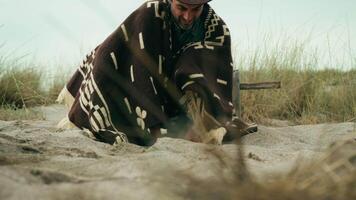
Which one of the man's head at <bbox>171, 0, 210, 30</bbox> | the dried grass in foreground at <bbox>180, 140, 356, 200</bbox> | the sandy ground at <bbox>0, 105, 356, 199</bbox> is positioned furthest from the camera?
the man's head at <bbox>171, 0, 210, 30</bbox>

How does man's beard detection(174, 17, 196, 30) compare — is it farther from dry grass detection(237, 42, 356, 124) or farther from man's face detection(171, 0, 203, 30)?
dry grass detection(237, 42, 356, 124)

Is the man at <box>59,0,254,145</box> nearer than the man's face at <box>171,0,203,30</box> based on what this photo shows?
No

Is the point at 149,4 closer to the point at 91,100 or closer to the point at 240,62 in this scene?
the point at 91,100

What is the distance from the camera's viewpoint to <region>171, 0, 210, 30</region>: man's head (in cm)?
348

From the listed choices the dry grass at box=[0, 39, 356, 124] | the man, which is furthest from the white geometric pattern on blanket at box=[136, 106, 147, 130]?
the dry grass at box=[0, 39, 356, 124]

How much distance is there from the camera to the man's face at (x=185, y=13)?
352cm

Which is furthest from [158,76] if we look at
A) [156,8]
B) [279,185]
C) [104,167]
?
[279,185]

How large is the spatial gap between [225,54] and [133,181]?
256cm

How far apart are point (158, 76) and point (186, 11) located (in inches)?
19.2

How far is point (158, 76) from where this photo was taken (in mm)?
3777

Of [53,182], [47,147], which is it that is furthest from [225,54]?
[53,182]

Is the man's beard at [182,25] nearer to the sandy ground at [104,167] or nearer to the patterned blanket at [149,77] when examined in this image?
the patterned blanket at [149,77]

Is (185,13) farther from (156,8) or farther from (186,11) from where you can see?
(156,8)

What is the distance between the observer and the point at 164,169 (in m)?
1.14
